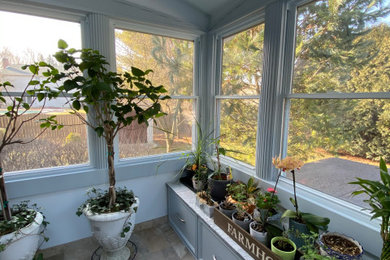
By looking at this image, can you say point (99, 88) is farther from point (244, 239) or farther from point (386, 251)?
point (386, 251)

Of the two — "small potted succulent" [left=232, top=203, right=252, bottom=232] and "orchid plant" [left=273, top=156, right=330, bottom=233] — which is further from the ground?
"orchid plant" [left=273, top=156, right=330, bottom=233]

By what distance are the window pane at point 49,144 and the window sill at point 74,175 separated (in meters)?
0.07

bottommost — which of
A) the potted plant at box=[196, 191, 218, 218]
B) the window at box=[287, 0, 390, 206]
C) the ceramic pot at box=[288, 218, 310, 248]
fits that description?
the potted plant at box=[196, 191, 218, 218]

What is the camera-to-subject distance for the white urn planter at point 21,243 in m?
1.25

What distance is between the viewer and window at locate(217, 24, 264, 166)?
1805 mm

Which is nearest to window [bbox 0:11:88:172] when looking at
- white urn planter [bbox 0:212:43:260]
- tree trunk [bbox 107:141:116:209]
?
tree trunk [bbox 107:141:116:209]

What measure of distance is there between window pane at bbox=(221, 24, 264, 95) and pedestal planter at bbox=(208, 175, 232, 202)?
2.91ft

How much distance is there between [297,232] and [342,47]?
118 cm

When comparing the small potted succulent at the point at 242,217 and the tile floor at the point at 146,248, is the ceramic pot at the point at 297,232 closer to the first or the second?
the small potted succulent at the point at 242,217

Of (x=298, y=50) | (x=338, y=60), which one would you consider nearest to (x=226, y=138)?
(x=298, y=50)

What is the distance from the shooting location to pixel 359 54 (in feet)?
3.72

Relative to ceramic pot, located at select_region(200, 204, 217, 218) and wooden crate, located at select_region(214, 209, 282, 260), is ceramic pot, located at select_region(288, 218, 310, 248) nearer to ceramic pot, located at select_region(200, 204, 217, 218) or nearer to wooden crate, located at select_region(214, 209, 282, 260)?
wooden crate, located at select_region(214, 209, 282, 260)

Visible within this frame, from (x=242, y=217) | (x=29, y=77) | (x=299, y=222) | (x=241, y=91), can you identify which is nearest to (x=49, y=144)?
(x=29, y=77)

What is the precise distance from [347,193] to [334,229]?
24 centimetres
